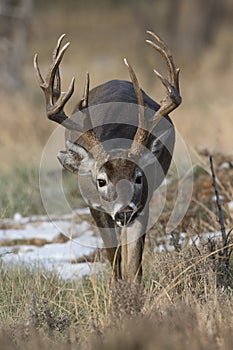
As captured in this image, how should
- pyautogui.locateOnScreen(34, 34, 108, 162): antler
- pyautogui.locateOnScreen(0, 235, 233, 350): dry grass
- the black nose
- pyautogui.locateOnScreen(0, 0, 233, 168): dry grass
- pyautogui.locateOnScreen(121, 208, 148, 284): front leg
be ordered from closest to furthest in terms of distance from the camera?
pyautogui.locateOnScreen(0, 235, 233, 350): dry grass, the black nose, pyautogui.locateOnScreen(34, 34, 108, 162): antler, pyautogui.locateOnScreen(121, 208, 148, 284): front leg, pyautogui.locateOnScreen(0, 0, 233, 168): dry grass

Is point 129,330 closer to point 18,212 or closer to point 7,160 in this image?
point 18,212

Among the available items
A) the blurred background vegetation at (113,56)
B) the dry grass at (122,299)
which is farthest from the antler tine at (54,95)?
the blurred background vegetation at (113,56)

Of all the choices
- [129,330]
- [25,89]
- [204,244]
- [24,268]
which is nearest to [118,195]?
[204,244]

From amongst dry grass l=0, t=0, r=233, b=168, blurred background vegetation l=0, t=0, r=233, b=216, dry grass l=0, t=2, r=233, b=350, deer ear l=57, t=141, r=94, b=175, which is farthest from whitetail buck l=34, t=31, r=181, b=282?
dry grass l=0, t=0, r=233, b=168

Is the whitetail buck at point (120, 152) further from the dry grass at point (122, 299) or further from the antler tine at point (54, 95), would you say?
the dry grass at point (122, 299)

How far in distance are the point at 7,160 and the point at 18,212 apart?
12.1ft

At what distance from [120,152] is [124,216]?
0.54m

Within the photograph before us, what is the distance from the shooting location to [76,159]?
635 centimetres

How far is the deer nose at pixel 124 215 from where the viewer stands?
228 inches

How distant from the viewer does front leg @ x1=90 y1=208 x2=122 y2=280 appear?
6.50 metres

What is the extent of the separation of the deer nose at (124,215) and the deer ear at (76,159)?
22.8 inches

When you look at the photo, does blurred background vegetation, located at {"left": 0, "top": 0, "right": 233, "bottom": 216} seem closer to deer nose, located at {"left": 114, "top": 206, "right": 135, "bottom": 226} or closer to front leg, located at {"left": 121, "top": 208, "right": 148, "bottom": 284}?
front leg, located at {"left": 121, "top": 208, "right": 148, "bottom": 284}

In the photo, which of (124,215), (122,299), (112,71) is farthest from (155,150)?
(112,71)

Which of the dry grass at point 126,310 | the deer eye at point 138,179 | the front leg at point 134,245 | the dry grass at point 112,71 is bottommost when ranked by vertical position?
the dry grass at point 126,310
